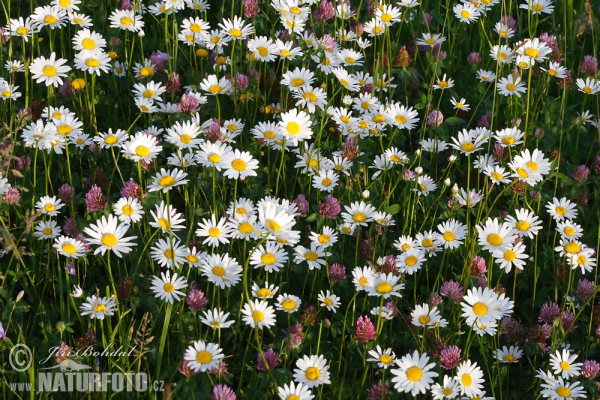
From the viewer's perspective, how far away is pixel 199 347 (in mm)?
2699

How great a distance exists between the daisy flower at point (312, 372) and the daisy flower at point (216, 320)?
31 centimetres

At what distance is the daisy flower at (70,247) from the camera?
3.01 metres

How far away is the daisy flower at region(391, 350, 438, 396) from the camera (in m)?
2.65

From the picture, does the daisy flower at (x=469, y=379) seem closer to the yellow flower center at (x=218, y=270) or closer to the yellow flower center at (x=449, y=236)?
the yellow flower center at (x=449, y=236)

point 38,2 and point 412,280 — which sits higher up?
point 38,2

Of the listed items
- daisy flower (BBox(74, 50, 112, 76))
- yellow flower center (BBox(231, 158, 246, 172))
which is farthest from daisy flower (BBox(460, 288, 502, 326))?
daisy flower (BBox(74, 50, 112, 76))

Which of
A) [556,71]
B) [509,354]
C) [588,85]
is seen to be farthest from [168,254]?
[588,85]

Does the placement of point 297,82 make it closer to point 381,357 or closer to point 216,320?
point 216,320

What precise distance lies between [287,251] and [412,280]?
0.58 m

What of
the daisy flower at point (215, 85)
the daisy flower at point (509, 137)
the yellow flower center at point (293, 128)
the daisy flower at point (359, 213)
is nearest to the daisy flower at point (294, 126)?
the yellow flower center at point (293, 128)

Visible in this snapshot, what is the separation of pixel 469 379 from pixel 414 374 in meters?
0.22

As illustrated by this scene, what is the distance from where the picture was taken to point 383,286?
9.82 feet

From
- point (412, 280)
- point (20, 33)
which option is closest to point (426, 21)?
point (412, 280)

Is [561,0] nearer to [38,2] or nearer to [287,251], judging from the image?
[287,251]
